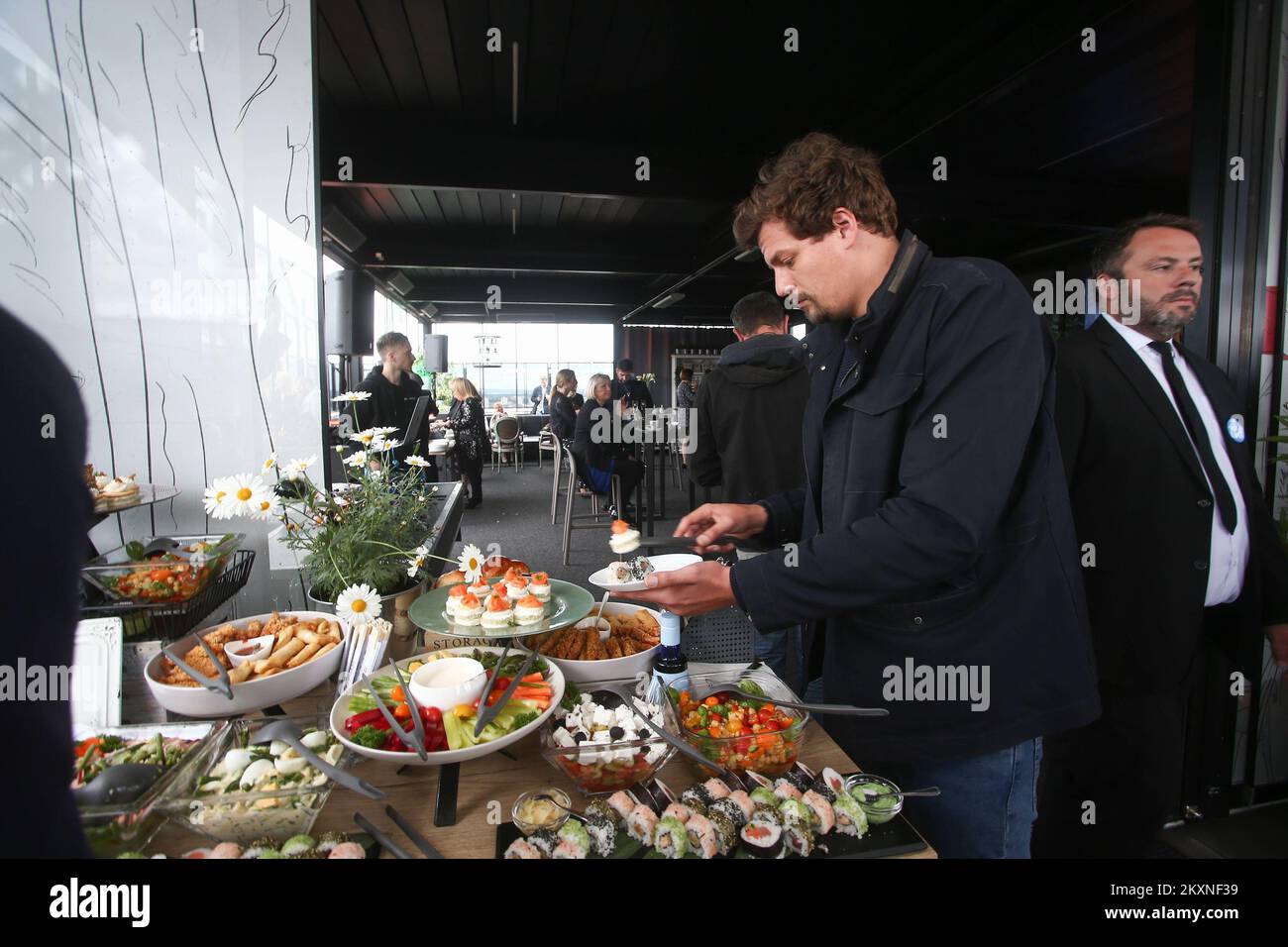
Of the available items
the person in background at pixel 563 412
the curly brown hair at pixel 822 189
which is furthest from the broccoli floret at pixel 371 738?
the person in background at pixel 563 412

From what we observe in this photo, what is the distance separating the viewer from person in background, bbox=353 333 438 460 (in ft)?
17.4

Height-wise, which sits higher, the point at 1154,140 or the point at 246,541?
the point at 1154,140

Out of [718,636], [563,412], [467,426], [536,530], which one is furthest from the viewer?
[563,412]

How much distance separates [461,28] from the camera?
3480 millimetres

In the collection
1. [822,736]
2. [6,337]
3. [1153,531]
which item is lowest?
[822,736]

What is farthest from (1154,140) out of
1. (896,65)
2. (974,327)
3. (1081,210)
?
(974,327)

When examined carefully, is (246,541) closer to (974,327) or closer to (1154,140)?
(974,327)

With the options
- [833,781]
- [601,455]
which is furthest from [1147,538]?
[601,455]

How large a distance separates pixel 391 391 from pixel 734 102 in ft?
11.3

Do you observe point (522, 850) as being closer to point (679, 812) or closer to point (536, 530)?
point (679, 812)

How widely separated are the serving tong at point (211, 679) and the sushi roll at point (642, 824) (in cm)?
74

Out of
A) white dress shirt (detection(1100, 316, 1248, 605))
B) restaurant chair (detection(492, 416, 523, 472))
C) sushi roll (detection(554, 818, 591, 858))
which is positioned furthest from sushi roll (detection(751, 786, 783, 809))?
restaurant chair (detection(492, 416, 523, 472))

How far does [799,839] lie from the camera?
831 mm

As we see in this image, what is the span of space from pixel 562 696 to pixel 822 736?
0.47 m
